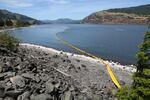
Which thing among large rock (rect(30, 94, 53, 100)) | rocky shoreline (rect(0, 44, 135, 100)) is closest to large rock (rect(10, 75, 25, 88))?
rocky shoreline (rect(0, 44, 135, 100))

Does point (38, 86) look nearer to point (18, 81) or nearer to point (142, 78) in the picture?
point (18, 81)

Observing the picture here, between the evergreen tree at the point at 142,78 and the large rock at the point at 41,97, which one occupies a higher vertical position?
the evergreen tree at the point at 142,78

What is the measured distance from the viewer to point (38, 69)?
26.4m

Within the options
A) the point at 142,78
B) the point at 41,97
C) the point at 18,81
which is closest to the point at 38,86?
the point at 41,97

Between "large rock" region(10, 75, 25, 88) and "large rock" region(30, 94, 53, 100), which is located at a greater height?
"large rock" region(10, 75, 25, 88)

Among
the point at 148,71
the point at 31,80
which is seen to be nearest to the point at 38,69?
the point at 31,80

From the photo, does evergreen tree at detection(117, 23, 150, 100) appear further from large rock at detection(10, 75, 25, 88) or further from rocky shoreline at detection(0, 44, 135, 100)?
large rock at detection(10, 75, 25, 88)

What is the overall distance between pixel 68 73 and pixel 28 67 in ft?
24.4

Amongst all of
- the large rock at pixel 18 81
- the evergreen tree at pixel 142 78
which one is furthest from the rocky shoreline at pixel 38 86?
the evergreen tree at pixel 142 78

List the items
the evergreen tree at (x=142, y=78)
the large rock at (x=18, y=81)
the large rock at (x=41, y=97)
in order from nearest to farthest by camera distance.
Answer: the evergreen tree at (x=142, y=78) < the large rock at (x=41, y=97) < the large rock at (x=18, y=81)

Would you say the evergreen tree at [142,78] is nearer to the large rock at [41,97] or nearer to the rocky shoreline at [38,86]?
the rocky shoreline at [38,86]

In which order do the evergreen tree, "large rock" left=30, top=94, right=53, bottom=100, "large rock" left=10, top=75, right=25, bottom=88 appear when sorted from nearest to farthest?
1. the evergreen tree
2. "large rock" left=30, top=94, right=53, bottom=100
3. "large rock" left=10, top=75, right=25, bottom=88

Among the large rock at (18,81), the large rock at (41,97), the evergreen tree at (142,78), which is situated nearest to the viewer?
the evergreen tree at (142,78)

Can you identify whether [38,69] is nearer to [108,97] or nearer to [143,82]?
[108,97]
